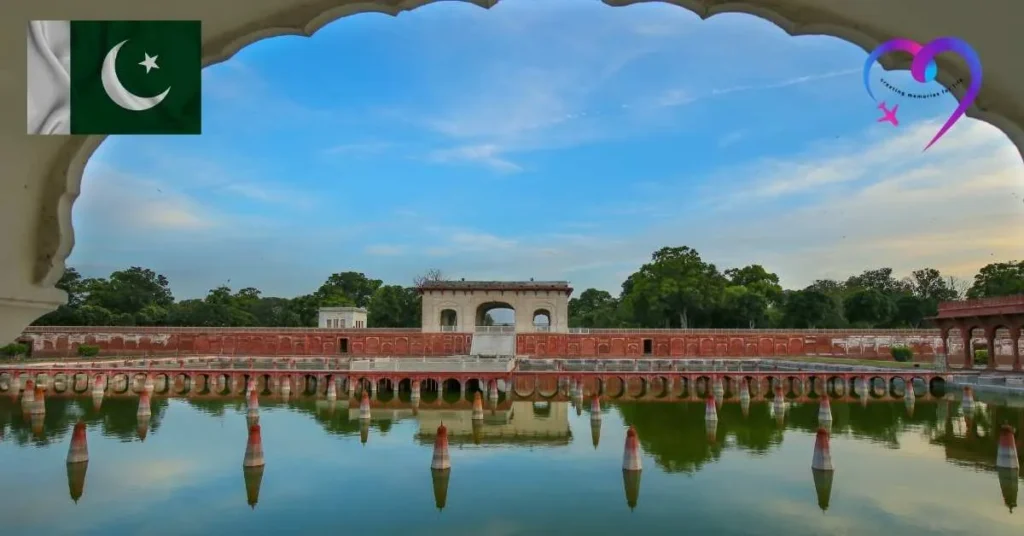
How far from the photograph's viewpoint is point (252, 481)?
1485cm

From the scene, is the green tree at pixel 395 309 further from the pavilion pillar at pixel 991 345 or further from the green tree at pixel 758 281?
the pavilion pillar at pixel 991 345

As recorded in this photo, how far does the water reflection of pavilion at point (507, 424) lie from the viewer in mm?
19953

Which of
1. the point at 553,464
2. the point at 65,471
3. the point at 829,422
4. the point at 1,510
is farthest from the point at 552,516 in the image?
A: the point at 829,422

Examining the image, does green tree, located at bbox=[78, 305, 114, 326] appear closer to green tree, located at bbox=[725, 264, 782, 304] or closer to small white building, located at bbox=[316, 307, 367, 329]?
small white building, located at bbox=[316, 307, 367, 329]

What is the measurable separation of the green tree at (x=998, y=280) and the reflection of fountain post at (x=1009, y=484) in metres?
44.1

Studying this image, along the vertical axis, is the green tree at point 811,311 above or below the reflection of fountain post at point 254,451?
above

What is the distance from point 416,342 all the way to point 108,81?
139ft

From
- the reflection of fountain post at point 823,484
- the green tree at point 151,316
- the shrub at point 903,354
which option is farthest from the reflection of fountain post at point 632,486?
the green tree at point 151,316

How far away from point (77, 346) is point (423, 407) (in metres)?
31.8

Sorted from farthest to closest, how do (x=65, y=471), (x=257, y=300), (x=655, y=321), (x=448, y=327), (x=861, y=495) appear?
(x=257, y=300) → (x=655, y=321) → (x=448, y=327) → (x=65, y=471) → (x=861, y=495)

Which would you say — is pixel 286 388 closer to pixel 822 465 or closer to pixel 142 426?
pixel 142 426

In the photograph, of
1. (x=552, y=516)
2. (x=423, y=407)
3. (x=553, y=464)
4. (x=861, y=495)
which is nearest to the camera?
(x=552, y=516)

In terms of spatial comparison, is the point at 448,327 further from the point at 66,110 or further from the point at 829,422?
the point at 66,110

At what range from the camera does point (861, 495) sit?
45.0 ft
